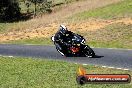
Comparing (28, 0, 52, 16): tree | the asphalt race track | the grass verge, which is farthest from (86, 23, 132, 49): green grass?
(28, 0, 52, 16): tree

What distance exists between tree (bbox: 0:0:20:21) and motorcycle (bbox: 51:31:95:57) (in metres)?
49.3

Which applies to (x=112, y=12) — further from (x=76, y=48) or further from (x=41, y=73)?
(x=41, y=73)

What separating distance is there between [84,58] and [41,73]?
4888 mm

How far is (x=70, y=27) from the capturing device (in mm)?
38562

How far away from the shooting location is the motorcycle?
2427 cm

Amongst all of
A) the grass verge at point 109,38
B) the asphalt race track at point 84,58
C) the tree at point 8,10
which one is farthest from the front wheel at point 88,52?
the tree at point 8,10

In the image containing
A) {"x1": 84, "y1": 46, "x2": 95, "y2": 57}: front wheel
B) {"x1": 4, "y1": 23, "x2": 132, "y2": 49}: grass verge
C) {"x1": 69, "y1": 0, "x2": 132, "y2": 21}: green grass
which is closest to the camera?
{"x1": 84, "y1": 46, "x2": 95, "y2": 57}: front wheel

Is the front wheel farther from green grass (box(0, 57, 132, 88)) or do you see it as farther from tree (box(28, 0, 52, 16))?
tree (box(28, 0, 52, 16))

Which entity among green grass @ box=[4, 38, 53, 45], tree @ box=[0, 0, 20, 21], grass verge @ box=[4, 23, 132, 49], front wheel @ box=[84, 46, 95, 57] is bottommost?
tree @ box=[0, 0, 20, 21]

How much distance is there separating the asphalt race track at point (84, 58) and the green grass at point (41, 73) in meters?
1.34

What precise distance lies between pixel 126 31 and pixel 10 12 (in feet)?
148

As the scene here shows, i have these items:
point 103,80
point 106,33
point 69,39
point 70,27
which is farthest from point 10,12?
point 103,80

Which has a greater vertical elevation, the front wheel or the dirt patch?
the front wheel

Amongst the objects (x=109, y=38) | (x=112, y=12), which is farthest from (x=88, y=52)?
(x=112, y=12)
